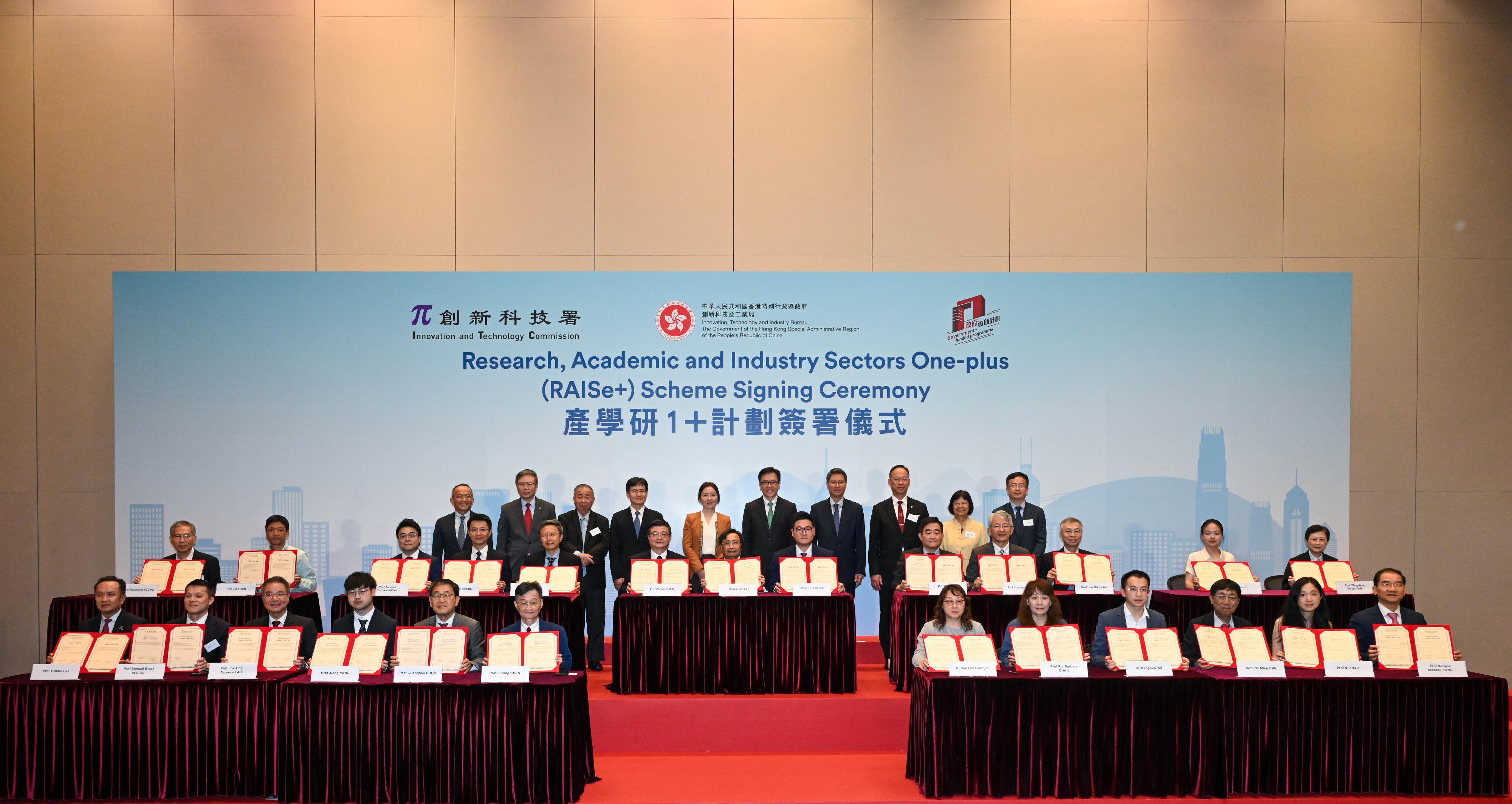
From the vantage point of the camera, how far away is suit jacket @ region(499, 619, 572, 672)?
4.58 metres

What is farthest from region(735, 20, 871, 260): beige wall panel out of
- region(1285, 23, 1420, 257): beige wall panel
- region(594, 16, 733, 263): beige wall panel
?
region(1285, 23, 1420, 257): beige wall panel

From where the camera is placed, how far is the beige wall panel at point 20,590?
7.57 metres

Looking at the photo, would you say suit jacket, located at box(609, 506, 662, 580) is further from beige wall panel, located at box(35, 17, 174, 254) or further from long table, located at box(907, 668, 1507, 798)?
beige wall panel, located at box(35, 17, 174, 254)

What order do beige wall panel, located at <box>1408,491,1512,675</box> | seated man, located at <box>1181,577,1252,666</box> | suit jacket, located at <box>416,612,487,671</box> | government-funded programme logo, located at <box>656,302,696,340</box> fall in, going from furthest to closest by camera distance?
beige wall panel, located at <box>1408,491,1512,675</box>, government-funded programme logo, located at <box>656,302,696,340</box>, seated man, located at <box>1181,577,1252,666</box>, suit jacket, located at <box>416,612,487,671</box>

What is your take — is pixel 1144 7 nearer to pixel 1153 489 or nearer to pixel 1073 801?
pixel 1153 489

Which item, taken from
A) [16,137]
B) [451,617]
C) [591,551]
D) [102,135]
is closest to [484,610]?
[451,617]

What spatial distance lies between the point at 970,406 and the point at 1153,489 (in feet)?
4.95

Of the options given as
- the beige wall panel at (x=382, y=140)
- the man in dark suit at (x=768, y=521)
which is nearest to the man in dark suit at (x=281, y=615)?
the man in dark suit at (x=768, y=521)

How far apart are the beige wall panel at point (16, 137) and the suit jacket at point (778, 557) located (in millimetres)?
6241

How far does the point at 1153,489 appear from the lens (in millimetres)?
7449

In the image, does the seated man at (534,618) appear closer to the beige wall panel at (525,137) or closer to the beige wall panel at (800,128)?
the beige wall panel at (525,137)

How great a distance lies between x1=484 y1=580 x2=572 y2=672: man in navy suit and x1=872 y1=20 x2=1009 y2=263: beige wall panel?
13.7 feet

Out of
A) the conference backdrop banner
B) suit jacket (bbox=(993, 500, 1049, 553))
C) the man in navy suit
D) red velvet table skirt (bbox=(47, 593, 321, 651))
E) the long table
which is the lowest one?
the long table

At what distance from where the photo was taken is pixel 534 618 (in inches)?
190
